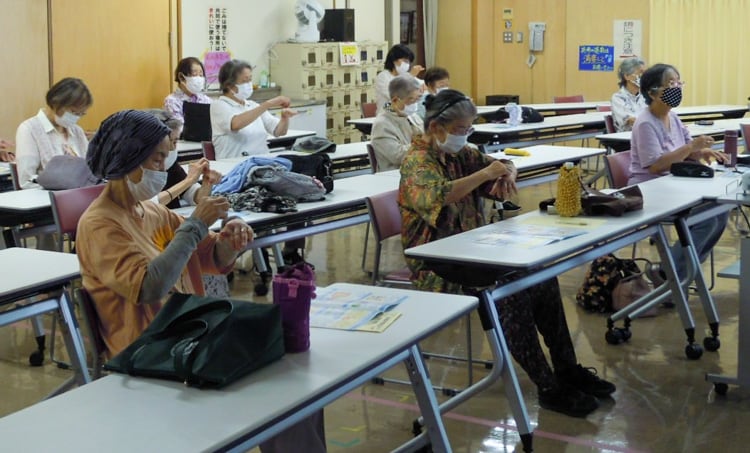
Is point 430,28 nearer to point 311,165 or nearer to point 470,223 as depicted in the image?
point 311,165

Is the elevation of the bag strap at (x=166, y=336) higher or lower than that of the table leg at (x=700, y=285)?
higher

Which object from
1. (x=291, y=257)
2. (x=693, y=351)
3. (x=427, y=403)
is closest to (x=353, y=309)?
(x=427, y=403)

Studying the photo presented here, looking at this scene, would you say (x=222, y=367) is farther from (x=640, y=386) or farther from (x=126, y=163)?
(x=640, y=386)

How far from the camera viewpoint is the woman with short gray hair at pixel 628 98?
8.68 meters

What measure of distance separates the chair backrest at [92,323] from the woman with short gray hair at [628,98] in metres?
6.38

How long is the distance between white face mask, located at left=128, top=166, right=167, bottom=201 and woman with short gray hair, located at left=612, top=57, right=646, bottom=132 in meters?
6.24

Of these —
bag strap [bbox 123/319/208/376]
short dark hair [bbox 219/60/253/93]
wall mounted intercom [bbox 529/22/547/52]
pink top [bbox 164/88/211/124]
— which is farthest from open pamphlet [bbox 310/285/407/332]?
wall mounted intercom [bbox 529/22/547/52]

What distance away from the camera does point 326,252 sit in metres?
7.38

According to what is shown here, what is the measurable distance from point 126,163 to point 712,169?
11.6 ft

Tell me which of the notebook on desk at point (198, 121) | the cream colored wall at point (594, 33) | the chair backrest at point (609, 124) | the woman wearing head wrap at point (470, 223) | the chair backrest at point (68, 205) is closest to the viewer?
the woman wearing head wrap at point (470, 223)

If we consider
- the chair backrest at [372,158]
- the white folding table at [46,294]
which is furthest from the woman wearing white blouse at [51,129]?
the white folding table at [46,294]

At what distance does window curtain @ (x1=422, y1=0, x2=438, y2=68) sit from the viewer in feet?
A: 44.5

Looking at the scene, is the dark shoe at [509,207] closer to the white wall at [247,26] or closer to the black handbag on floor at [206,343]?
the white wall at [247,26]

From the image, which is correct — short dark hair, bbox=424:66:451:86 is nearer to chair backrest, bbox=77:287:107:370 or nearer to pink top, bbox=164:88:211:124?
pink top, bbox=164:88:211:124
